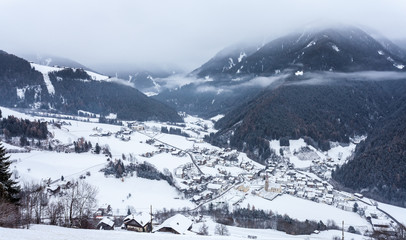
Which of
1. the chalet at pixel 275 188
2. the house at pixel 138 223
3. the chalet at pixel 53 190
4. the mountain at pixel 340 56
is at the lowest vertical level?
the house at pixel 138 223

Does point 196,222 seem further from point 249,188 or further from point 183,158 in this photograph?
point 183,158

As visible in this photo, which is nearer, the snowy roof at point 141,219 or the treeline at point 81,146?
the snowy roof at point 141,219

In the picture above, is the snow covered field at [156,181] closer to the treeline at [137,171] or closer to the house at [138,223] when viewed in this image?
the treeline at [137,171]

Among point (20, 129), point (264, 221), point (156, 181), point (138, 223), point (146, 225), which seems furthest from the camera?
point (20, 129)

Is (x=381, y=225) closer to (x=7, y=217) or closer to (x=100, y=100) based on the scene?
(x=7, y=217)

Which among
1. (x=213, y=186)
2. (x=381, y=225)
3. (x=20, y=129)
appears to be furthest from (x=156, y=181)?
(x=20, y=129)

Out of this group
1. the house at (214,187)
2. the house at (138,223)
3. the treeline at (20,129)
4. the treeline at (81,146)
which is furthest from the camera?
the treeline at (20,129)

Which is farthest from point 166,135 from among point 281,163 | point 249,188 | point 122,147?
point 249,188

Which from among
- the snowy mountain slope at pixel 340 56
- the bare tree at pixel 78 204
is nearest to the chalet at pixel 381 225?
the bare tree at pixel 78 204
